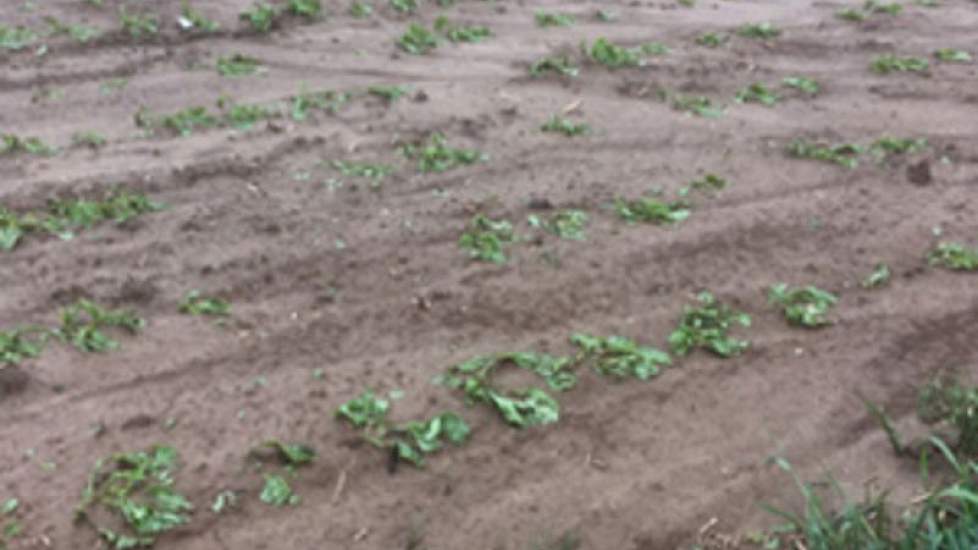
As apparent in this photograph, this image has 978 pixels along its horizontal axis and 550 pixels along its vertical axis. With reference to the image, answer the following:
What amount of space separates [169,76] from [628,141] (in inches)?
98.5

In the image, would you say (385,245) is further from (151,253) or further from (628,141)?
(628,141)

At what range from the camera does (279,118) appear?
16.9 feet

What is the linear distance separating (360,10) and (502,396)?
424cm

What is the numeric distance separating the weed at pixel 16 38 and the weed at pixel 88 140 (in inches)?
54.7

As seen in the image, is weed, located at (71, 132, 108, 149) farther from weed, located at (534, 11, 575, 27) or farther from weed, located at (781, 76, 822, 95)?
weed, located at (781, 76, 822, 95)

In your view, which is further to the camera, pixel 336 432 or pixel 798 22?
pixel 798 22

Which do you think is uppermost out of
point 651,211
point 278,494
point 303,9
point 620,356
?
point 303,9

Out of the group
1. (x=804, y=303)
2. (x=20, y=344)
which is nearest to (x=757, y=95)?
(x=804, y=303)

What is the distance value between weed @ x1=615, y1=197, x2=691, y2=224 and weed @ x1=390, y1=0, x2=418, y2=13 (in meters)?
3.08

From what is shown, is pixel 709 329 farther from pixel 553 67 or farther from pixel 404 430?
pixel 553 67

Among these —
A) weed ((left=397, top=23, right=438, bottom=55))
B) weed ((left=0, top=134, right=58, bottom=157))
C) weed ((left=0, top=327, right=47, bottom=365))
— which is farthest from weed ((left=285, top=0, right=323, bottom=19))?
weed ((left=0, top=327, right=47, bottom=365))

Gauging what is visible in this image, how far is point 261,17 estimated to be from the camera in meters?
6.44

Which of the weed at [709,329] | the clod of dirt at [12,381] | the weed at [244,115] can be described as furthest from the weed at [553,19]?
the clod of dirt at [12,381]

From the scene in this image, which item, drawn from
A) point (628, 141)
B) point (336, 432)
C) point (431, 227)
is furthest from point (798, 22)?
point (336, 432)
